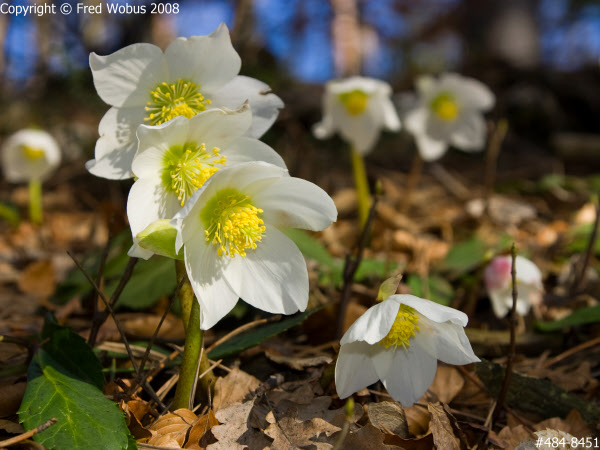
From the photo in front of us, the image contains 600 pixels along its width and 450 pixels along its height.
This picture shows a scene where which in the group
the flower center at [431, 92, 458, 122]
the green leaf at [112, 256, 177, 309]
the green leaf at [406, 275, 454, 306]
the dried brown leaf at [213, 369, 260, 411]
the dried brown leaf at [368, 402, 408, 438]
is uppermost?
the flower center at [431, 92, 458, 122]

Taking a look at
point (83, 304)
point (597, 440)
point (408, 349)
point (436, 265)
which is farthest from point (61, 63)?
point (597, 440)

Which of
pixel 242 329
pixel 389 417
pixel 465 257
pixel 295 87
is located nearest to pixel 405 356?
pixel 389 417

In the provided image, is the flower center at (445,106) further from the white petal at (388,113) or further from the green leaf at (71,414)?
the green leaf at (71,414)

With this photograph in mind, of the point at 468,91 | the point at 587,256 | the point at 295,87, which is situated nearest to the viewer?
the point at 587,256

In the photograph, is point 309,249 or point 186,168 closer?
point 186,168

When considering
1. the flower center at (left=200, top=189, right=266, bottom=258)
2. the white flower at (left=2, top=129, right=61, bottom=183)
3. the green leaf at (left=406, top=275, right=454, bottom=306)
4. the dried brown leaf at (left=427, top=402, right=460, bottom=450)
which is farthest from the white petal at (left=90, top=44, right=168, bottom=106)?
the white flower at (left=2, top=129, right=61, bottom=183)

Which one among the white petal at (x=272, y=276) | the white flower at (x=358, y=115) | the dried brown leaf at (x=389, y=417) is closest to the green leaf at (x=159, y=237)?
the white petal at (x=272, y=276)

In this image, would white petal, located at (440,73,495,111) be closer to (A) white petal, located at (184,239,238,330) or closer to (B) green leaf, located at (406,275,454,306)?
(B) green leaf, located at (406,275,454,306)

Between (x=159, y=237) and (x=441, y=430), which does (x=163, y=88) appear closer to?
(x=159, y=237)
